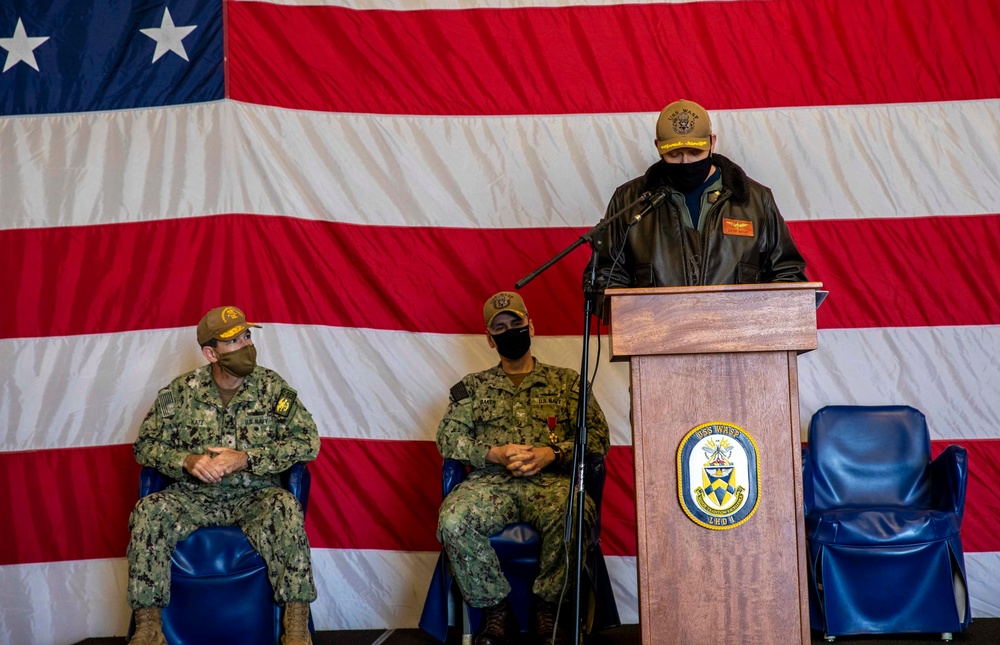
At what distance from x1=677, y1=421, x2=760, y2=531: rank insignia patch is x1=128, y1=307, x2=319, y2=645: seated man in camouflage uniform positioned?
1.59 metres

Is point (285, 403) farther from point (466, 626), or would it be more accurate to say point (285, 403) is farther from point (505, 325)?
point (466, 626)

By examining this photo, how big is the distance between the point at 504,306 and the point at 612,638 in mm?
1284

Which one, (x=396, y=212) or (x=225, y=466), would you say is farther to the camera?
(x=396, y=212)

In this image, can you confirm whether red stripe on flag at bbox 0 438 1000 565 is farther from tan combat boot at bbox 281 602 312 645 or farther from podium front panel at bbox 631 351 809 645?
podium front panel at bbox 631 351 809 645

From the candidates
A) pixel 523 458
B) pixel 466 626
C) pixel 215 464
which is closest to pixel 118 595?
pixel 215 464

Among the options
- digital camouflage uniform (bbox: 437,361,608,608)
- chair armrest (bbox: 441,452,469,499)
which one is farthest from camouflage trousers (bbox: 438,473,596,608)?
chair armrest (bbox: 441,452,469,499)

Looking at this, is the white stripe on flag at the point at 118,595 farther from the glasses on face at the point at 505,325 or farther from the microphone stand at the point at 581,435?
the microphone stand at the point at 581,435

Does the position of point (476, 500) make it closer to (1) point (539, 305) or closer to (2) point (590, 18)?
(1) point (539, 305)

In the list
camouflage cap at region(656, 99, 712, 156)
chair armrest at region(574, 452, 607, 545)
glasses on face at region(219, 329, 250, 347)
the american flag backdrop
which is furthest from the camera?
the american flag backdrop

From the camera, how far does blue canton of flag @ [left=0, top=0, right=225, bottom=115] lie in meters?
4.25

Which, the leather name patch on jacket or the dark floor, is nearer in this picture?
the leather name patch on jacket

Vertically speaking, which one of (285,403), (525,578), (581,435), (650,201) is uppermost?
(650,201)

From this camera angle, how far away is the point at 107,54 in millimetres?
4309

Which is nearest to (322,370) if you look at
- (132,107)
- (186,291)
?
(186,291)
